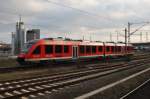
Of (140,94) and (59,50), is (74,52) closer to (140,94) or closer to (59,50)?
(59,50)

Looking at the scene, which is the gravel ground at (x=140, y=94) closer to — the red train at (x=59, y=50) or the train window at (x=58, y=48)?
the red train at (x=59, y=50)

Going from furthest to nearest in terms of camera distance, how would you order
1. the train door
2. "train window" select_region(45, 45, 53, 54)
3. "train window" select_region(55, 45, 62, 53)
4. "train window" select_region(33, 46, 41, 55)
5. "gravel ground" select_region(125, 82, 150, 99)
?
the train door, "train window" select_region(55, 45, 62, 53), "train window" select_region(45, 45, 53, 54), "train window" select_region(33, 46, 41, 55), "gravel ground" select_region(125, 82, 150, 99)

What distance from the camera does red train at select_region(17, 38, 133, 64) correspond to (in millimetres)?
31234

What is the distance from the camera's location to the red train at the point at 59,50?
31234 millimetres

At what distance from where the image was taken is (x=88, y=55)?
42094 millimetres

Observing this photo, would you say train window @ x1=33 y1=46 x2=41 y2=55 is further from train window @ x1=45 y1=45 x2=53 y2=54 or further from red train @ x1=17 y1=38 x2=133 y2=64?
train window @ x1=45 y1=45 x2=53 y2=54

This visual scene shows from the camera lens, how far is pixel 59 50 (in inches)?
1374

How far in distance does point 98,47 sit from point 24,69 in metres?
18.9

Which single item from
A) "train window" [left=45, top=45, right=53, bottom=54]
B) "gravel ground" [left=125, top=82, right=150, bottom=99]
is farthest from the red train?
"gravel ground" [left=125, top=82, right=150, bottom=99]

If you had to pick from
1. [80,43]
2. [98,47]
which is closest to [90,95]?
[80,43]

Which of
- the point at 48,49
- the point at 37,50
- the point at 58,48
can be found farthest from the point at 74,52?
the point at 37,50

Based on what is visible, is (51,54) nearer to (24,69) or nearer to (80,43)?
(24,69)

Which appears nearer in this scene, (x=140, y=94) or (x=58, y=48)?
(x=140, y=94)

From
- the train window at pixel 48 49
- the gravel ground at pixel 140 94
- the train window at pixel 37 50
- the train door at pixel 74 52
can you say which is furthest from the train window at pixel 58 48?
the gravel ground at pixel 140 94
